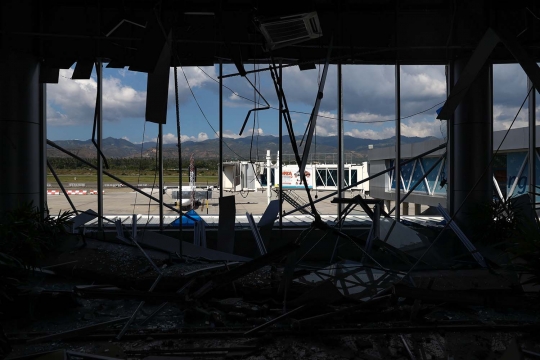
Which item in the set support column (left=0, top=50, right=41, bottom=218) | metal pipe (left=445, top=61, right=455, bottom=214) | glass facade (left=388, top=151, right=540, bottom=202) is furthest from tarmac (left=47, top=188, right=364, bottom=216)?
glass facade (left=388, top=151, right=540, bottom=202)

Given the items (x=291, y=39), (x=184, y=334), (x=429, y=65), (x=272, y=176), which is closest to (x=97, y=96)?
(x=291, y=39)

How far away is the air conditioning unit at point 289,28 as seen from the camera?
4550mm

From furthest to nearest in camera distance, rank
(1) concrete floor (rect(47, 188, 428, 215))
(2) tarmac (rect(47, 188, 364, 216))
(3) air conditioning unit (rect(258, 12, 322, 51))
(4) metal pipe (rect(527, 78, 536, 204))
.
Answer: (1) concrete floor (rect(47, 188, 428, 215)) < (2) tarmac (rect(47, 188, 364, 216)) < (4) metal pipe (rect(527, 78, 536, 204)) < (3) air conditioning unit (rect(258, 12, 322, 51))

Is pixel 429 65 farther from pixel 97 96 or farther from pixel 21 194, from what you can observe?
pixel 21 194

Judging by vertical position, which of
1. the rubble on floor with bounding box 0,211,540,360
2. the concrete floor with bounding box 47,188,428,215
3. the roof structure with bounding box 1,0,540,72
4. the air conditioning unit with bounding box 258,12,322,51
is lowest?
the rubble on floor with bounding box 0,211,540,360

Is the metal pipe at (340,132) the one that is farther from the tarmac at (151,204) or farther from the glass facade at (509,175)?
the glass facade at (509,175)

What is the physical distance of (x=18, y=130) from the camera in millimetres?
6117

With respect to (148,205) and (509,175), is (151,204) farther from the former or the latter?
(509,175)

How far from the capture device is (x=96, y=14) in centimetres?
652

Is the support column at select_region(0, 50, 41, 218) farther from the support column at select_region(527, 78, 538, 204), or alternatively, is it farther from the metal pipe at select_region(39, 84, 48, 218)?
the support column at select_region(527, 78, 538, 204)

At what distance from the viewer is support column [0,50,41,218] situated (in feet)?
19.9

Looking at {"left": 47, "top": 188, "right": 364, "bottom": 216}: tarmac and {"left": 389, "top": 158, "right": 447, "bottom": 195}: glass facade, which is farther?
{"left": 389, "top": 158, "right": 447, "bottom": 195}: glass facade

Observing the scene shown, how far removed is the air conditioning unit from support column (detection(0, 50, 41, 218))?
11.8 ft

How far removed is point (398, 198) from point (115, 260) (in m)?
4.51
